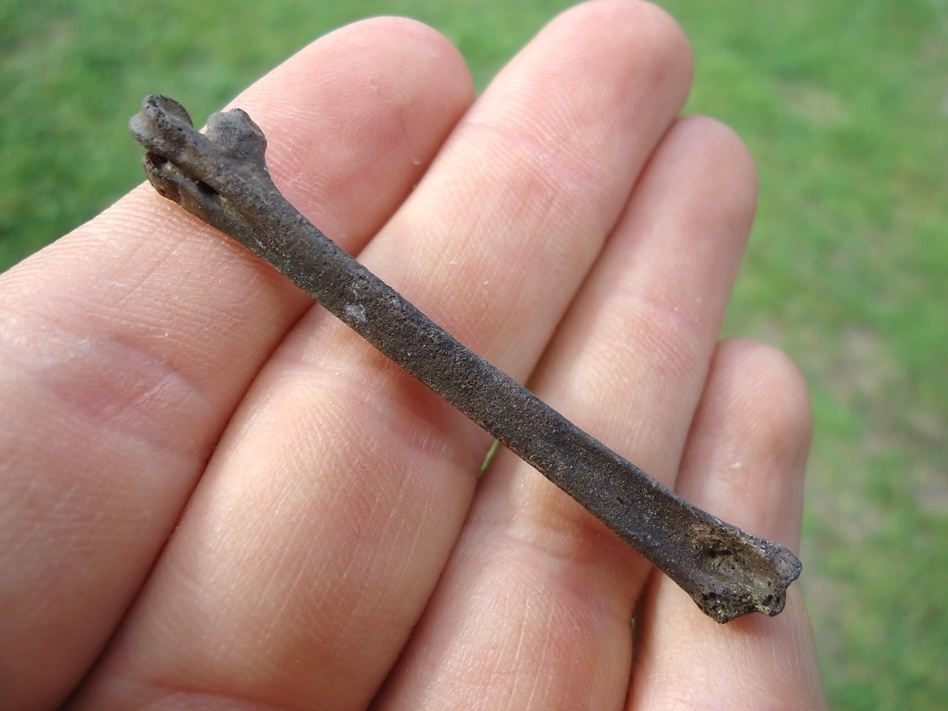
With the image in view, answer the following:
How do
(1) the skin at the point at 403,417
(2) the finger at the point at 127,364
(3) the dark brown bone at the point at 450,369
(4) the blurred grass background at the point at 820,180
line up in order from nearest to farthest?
1. (2) the finger at the point at 127,364
2. (1) the skin at the point at 403,417
3. (3) the dark brown bone at the point at 450,369
4. (4) the blurred grass background at the point at 820,180

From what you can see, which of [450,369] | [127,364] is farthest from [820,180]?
[127,364]

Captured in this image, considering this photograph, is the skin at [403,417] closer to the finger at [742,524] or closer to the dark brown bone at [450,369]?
the finger at [742,524]

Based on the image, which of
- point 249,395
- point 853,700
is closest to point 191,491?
point 249,395

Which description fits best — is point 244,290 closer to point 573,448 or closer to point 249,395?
point 249,395

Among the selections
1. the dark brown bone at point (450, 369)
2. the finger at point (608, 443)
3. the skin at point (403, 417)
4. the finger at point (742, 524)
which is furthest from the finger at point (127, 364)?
the finger at point (742, 524)

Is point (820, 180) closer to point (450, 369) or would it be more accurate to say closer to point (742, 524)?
point (742, 524)

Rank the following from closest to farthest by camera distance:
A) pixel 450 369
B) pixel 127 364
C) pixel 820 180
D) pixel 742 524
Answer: pixel 127 364 → pixel 450 369 → pixel 742 524 → pixel 820 180
